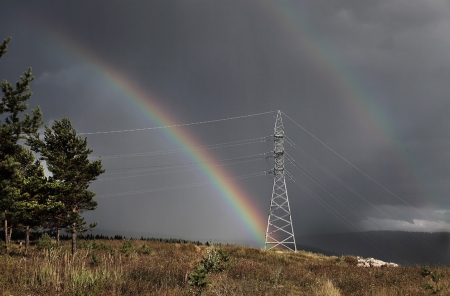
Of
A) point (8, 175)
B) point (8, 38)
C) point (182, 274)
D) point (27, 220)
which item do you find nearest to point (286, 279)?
point (182, 274)

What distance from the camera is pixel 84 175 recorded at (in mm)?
27172

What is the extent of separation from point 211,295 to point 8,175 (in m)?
16.0

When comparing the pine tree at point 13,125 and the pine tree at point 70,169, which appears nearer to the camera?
the pine tree at point 13,125

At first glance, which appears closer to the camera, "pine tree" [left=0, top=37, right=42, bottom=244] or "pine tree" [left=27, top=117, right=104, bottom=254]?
"pine tree" [left=0, top=37, right=42, bottom=244]

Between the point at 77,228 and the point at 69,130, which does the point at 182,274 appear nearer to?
A: the point at 77,228

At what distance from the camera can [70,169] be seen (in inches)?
1070

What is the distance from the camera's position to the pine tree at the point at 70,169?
2566 centimetres

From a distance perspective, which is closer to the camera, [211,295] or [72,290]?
[72,290]

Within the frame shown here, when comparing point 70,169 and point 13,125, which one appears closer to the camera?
point 13,125

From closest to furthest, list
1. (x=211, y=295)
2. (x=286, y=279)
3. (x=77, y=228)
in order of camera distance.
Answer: (x=211, y=295) → (x=286, y=279) → (x=77, y=228)

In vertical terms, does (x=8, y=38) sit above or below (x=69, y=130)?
above

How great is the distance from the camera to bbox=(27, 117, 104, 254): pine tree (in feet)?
84.2

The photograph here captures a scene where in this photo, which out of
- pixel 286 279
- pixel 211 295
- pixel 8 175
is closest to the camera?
pixel 211 295

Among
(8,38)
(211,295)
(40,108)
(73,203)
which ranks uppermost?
→ (8,38)
